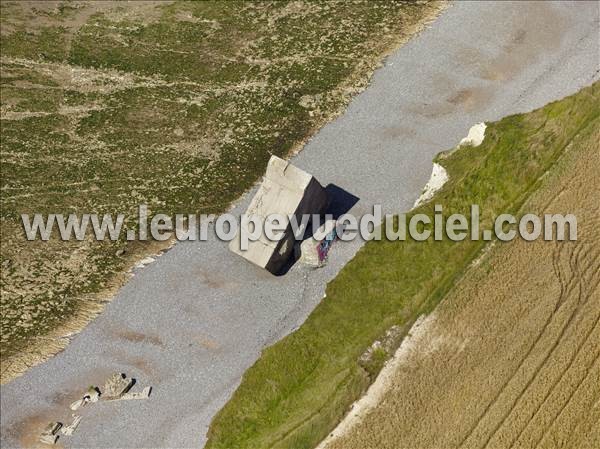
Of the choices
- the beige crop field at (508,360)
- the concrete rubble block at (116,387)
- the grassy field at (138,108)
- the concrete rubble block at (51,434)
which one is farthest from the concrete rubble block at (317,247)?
the concrete rubble block at (51,434)

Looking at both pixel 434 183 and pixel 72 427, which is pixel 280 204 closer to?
pixel 434 183

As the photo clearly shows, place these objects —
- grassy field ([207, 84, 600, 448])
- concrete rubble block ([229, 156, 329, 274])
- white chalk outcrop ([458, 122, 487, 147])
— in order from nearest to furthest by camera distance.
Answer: grassy field ([207, 84, 600, 448]) → concrete rubble block ([229, 156, 329, 274]) → white chalk outcrop ([458, 122, 487, 147])

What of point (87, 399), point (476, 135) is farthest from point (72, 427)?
point (476, 135)

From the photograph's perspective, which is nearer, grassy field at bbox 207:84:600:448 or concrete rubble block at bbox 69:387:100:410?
grassy field at bbox 207:84:600:448

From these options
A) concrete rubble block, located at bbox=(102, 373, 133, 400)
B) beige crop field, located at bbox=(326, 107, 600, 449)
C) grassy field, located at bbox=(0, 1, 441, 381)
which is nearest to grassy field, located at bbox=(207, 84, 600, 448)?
beige crop field, located at bbox=(326, 107, 600, 449)

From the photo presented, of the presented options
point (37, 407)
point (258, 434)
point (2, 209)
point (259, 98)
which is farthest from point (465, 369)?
point (2, 209)

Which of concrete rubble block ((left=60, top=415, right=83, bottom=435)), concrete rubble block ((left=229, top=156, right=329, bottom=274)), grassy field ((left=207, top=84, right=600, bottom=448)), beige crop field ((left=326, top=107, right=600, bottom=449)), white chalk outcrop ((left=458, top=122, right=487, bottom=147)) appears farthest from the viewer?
white chalk outcrop ((left=458, top=122, right=487, bottom=147))

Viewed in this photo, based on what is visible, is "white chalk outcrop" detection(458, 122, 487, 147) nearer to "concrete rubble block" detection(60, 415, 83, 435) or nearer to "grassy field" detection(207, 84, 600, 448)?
"grassy field" detection(207, 84, 600, 448)
